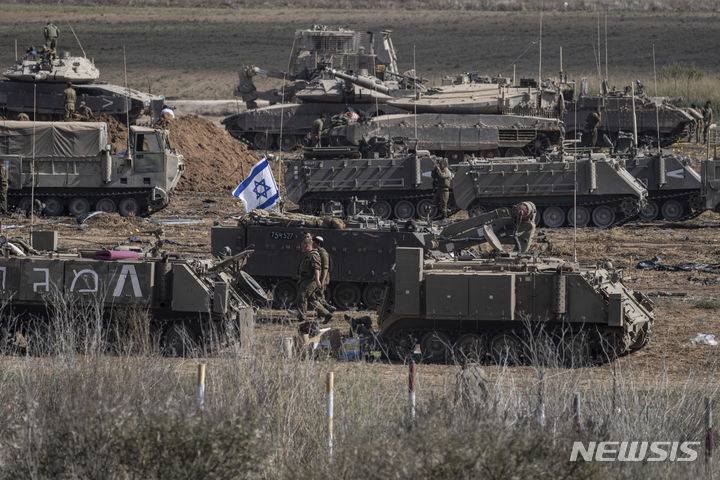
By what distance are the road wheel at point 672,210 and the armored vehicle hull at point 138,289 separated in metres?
15.4

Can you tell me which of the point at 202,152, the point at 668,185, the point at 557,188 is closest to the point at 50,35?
the point at 202,152

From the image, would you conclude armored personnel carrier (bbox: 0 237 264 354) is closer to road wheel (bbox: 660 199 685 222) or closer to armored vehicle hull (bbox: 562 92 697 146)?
road wheel (bbox: 660 199 685 222)

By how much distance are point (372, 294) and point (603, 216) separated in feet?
31.6

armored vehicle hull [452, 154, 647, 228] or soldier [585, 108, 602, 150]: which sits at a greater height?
soldier [585, 108, 602, 150]

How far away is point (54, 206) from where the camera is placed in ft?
92.7

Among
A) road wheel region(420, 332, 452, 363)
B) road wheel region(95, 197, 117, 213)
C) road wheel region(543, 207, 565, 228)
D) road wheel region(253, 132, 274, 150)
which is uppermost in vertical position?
road wheel region(253, 132, 274, 150)

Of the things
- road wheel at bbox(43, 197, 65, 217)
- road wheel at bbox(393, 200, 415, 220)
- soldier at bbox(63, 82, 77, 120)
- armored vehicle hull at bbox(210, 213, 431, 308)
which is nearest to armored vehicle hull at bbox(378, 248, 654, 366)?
armored vehicle hull at bbox(210, 213, 431, 308)

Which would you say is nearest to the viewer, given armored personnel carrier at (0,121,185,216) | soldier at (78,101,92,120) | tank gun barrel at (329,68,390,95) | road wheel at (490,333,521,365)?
road wheel at (490,333,521,365)

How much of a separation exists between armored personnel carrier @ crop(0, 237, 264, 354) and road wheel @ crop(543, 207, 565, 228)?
13465 millimetres

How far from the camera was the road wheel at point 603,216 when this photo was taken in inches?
1075

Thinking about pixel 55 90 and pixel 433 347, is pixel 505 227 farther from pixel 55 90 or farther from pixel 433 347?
pixel 55 90

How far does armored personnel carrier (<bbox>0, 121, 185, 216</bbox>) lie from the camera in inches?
1101

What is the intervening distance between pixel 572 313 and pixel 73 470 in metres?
7.53

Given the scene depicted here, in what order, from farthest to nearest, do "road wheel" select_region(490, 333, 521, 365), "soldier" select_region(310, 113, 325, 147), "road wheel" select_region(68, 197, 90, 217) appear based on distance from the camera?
"soldier" select_region(310, 113, 325, 147)
"road wheel" select_region(68, 197, 90, 217)
"road wheel" select_region(490, 333, 521, 365)
